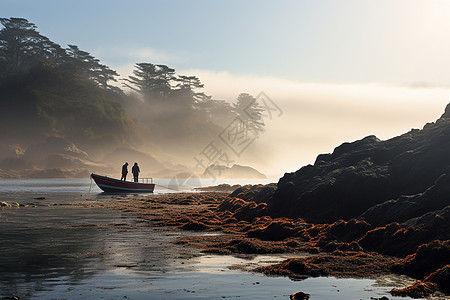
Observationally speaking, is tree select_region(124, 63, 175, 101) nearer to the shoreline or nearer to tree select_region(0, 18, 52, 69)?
tree select_region(0, 18, 52, 69)

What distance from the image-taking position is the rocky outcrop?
1717 centimetres

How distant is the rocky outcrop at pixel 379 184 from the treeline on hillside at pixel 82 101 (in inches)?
4455

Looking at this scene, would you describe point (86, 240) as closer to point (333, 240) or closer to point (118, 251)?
point (118, 251)

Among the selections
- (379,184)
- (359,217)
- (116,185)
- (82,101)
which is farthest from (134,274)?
(82,101)

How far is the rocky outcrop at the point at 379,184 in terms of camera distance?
17172 mm

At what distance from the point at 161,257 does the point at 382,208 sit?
8.90 meters

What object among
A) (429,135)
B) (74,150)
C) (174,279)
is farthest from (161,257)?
(74,150)

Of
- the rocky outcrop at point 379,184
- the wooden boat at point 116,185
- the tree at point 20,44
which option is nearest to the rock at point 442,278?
the rocky outcrop at point 379,184

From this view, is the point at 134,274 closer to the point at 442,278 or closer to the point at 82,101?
Result: the point at 442,278

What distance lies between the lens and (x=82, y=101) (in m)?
140

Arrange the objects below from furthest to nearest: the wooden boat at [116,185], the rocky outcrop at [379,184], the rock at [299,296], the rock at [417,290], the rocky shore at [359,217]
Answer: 1. the wooden boat at [116,185]
2. the rocky outcrop at [379,184]
3. the rocky shore at [359,217]
4. the rock at [417,290]
5. the rock at [299,296]

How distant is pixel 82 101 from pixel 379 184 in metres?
130

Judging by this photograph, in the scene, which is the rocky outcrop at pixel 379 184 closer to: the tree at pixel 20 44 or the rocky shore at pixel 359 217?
the rocky shore at pixel 359 217

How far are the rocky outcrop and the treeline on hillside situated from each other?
371 feet
